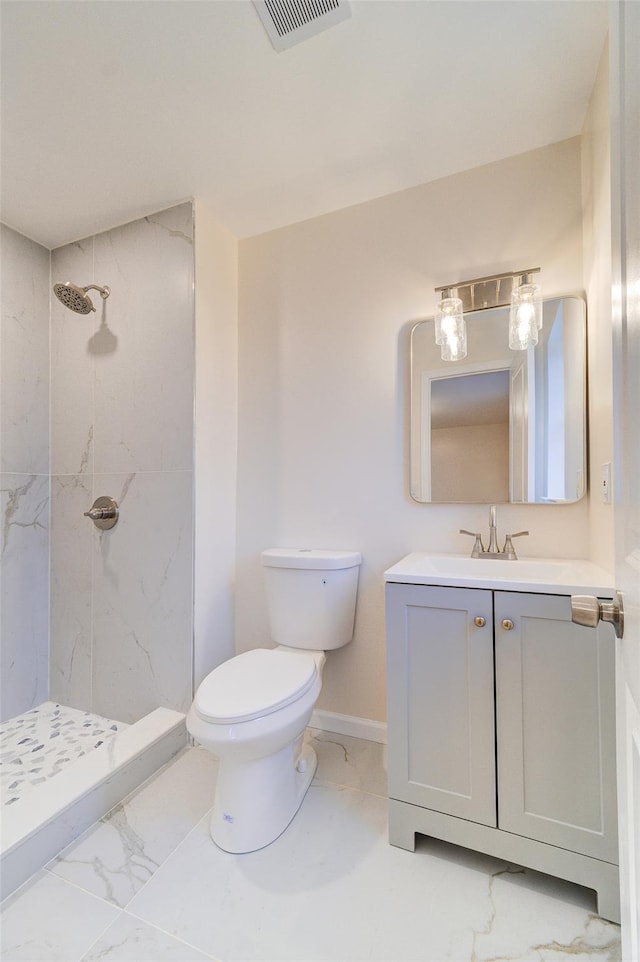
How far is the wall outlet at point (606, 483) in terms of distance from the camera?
1187mm

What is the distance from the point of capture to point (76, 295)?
173 centimetres

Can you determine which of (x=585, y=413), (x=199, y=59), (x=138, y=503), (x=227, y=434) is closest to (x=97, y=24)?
(x=199, y=59)

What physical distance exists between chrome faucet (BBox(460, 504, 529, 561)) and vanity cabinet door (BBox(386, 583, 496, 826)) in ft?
1.31

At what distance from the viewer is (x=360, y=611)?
1.73 meters

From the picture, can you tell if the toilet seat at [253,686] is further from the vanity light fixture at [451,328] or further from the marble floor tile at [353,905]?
the vanity light fixture at [451,328]

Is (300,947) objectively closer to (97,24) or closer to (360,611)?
(360,611)

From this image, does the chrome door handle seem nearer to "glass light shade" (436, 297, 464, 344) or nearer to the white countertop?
the white countertop

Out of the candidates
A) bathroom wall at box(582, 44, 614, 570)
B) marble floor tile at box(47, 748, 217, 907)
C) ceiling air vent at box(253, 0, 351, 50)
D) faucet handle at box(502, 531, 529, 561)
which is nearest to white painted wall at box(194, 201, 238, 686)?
marble floor tile at box(47, 748, 217, 907)

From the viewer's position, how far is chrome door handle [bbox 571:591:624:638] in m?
0.55

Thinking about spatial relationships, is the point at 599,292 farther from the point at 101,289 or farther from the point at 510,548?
the point at 101,289

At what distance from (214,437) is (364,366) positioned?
2.39 ft

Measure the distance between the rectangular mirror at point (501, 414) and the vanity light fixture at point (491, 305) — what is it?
Result: 1.3 inches

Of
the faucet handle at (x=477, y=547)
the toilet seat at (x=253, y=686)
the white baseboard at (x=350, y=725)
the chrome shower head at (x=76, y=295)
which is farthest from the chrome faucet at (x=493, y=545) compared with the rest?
the chrome shower head at (x=76, y=295)

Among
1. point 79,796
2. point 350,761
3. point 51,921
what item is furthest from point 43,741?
point 350,761
